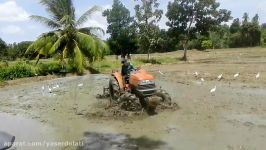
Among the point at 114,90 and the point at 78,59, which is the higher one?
the point at 78,59

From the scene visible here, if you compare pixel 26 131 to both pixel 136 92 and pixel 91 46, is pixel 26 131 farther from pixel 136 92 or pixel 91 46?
pixel 91 46

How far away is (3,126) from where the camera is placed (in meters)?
11.6

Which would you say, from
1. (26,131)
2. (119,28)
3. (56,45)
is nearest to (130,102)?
(26,131)

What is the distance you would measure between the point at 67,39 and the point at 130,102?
18.6 metres

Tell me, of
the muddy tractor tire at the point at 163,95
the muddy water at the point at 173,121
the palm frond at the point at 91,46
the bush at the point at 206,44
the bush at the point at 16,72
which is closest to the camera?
the muddy water at the point at 173,121

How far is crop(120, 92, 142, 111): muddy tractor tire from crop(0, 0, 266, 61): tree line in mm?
2122

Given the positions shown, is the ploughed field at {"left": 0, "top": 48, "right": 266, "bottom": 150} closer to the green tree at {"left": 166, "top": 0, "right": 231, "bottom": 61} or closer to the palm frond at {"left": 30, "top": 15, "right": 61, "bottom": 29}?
the palm frond at {"left": 30, "top": 15, "right": 61, "bottom": 29}

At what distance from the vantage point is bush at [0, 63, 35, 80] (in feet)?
83.5

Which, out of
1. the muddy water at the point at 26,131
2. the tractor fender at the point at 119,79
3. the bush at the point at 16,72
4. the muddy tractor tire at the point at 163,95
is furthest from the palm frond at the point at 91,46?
the muddy tractor tire at the point at 163,95

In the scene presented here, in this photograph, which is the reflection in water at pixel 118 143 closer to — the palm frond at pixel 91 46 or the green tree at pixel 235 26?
the palm frond at pixel 91 46

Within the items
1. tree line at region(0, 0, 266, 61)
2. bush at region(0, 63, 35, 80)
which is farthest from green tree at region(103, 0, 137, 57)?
bush at region(0, 63, 35, 80)

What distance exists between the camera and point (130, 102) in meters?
11.5

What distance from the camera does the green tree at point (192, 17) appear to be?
1650 inches

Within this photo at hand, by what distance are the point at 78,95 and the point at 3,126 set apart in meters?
5.88
